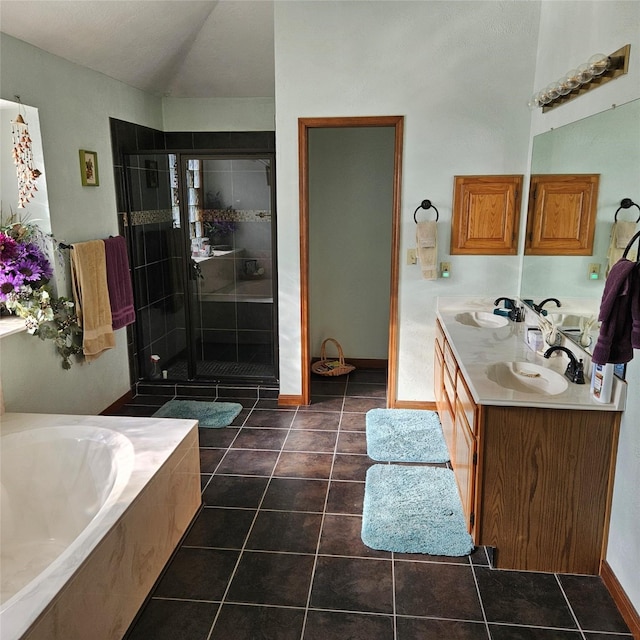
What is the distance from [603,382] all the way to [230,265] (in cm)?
298

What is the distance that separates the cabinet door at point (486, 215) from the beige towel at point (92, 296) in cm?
237

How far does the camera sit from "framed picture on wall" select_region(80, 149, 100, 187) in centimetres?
365

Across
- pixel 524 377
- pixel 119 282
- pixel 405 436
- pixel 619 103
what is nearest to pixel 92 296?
pixel 119 282

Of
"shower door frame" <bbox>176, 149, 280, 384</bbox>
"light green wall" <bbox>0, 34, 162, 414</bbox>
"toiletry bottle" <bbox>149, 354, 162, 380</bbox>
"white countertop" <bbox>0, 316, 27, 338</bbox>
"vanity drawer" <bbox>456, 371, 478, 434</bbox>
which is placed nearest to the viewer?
"vanity drawer" <bbox>456, 371, 478, 434</bbox>

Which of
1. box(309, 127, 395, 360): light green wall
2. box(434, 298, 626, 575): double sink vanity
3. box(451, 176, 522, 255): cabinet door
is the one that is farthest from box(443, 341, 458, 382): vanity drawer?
box(309, 127, 395, 360): light green wall

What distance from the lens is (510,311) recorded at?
3.66 metres

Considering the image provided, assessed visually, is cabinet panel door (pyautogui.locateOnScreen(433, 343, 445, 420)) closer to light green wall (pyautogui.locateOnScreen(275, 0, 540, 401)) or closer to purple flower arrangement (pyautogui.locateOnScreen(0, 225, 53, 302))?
light green wall (pyautogui.locateOnScreen(275, 0, 540, 401))

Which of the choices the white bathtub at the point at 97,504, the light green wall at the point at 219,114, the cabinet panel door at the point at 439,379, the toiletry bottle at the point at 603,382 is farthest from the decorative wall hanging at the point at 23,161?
the toiletry bottle at the point at 603,382

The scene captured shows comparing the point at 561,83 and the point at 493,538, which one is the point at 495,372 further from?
the point at 561,83

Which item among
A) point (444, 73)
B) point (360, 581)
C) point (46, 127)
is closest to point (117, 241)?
point (46, 127)

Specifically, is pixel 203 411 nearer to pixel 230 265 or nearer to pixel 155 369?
pixel 155 369

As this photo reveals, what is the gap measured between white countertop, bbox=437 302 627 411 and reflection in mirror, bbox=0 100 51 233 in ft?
8.15

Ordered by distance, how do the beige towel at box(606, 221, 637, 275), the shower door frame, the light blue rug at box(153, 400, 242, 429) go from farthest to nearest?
the shower door frame
the light blue rug at box(153, 400, 242, 429)
the beige towel at box(606, 221, 637, 275)

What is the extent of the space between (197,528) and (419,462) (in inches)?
53.2
